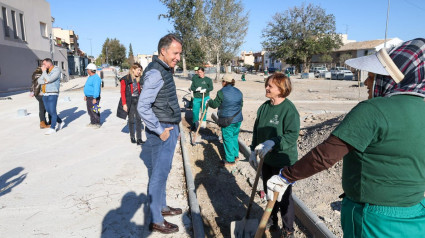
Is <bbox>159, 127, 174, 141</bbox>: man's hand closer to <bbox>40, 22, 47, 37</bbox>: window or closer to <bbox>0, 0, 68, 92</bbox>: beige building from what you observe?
<bbox>0, 0, 68, 92</bbox>: beige building

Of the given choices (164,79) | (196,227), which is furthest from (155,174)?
(164,79)

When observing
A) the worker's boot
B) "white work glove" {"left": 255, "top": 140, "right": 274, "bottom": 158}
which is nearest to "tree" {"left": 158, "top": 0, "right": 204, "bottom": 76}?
the worker's boot

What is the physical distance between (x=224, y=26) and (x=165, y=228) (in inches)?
1051

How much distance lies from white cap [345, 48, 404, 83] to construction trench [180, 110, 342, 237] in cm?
198

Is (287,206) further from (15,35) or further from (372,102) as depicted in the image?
(15,35)

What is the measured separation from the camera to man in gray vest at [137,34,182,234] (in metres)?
2.86

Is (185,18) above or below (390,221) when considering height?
above

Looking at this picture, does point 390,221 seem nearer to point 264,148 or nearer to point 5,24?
point 264,148

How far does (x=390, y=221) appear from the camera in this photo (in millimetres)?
1580

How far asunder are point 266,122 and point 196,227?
137cm

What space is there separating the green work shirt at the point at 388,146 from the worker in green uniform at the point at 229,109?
12.0 feet

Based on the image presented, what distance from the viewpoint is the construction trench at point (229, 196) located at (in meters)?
3.39

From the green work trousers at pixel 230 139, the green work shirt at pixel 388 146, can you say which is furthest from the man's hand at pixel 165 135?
the green work trousers at pixel 230 139

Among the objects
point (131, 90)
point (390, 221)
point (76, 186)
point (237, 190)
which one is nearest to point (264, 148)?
point (390, 221)
